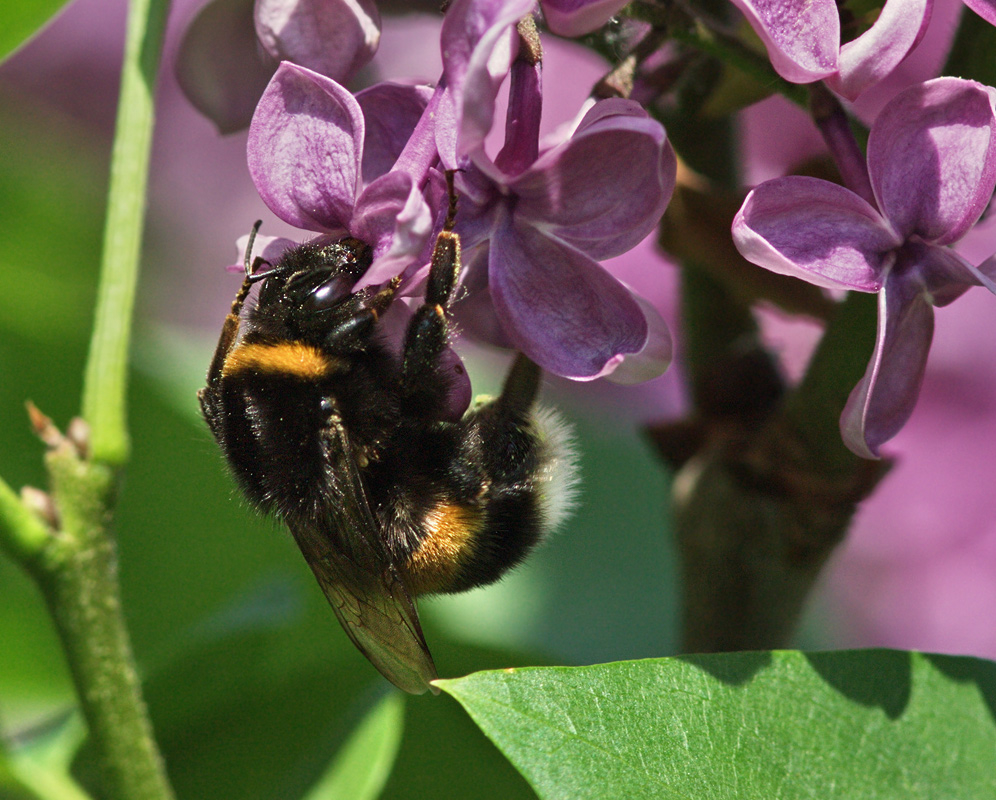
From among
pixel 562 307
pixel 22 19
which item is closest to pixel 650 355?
pixel 562 307

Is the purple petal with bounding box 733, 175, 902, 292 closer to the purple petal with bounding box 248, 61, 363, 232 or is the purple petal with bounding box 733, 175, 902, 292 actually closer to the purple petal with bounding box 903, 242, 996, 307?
the purple petal with bounding box 903, 242, 996, 307

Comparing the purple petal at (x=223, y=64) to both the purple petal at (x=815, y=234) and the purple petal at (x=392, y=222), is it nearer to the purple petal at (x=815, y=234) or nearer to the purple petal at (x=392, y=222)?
the purple petal at (x=392, y=222)

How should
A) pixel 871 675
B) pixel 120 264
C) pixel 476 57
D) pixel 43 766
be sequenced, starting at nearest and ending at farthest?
pixel 476 57 → pixel 871 675 → pixel 120 264 → pixel 43 766

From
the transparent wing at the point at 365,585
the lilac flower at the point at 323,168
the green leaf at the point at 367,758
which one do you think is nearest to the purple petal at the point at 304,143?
the lilac flower at the point at 323,168

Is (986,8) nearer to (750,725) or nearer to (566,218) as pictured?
(566,218)

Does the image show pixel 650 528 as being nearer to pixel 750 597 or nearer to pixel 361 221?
pixel 750 597

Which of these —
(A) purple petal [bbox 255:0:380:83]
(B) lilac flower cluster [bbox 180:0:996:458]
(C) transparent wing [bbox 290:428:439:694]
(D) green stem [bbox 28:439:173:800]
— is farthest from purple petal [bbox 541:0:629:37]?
(D) green stem [bbox 28:439:173:800]
